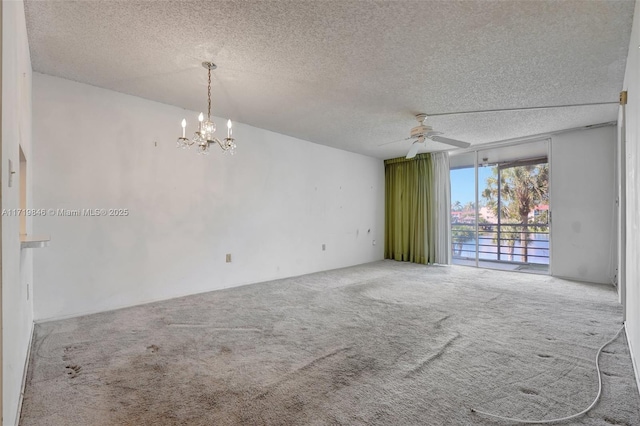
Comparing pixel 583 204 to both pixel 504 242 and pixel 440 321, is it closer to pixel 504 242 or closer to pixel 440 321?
pixel 504 242

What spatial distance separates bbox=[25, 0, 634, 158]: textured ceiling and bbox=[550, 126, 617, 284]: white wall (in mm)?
772

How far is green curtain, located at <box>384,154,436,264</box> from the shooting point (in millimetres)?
6551

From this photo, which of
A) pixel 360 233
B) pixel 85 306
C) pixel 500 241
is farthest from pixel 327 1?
pixel 500 241

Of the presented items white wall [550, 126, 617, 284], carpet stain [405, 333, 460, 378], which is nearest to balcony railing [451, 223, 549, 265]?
white wall [550, 126, 617, 284]

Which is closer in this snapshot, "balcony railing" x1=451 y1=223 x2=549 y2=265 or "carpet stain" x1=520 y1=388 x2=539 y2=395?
"carpet stain" x1=520 y1=388 x2=539 y2=395

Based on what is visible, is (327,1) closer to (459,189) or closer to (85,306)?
(85,306)

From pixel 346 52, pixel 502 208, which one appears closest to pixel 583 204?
pixel 502 208

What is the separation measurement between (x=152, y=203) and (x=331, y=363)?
2874 mm

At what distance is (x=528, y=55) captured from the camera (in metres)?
2.64

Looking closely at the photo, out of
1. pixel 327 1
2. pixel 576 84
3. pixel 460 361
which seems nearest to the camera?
pixel 327 1

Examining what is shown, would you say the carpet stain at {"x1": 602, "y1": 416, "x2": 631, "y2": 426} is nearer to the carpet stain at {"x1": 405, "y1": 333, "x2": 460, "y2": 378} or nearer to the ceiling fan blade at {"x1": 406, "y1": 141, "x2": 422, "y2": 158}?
the carpet stain at {"x1": 405, "y1": 333, "x2": 460, "y2": 378}

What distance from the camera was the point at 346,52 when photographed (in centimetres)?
259

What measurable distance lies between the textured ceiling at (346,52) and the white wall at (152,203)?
1.40ft

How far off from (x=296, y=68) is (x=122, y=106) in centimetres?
212
